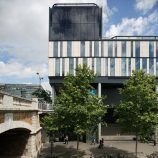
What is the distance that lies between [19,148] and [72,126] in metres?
5.99

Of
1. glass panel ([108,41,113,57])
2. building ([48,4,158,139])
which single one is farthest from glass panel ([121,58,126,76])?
glass panel ([108,41,113,57])

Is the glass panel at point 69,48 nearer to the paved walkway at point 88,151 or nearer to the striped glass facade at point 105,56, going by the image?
the striped glass facade at point 105,56

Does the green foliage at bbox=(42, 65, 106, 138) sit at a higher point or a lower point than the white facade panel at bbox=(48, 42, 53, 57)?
lower

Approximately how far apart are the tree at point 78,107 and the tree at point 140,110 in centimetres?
400

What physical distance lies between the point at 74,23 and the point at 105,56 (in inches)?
310

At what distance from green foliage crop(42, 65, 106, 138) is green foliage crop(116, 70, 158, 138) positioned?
4.00 metres

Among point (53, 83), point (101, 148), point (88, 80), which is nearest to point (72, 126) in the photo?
point (88, 80)

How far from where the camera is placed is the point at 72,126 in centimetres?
3972

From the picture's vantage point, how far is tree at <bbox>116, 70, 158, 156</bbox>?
1688 inches

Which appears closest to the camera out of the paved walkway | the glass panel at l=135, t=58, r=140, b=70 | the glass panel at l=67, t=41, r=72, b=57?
the paved walkway

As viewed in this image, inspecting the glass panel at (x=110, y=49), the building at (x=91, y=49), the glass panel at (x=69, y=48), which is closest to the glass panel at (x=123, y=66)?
the building at (x=91, y=49)

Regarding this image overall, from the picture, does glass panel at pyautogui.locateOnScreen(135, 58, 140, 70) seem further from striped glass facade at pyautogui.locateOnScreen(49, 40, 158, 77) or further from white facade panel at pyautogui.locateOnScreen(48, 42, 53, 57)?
white facade panel at pyautogui.locateOnScreen(48, 42, 53, 57)

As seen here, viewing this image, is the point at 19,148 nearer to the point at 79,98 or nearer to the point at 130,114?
the point at 79,98

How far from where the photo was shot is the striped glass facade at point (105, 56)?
216 ft
